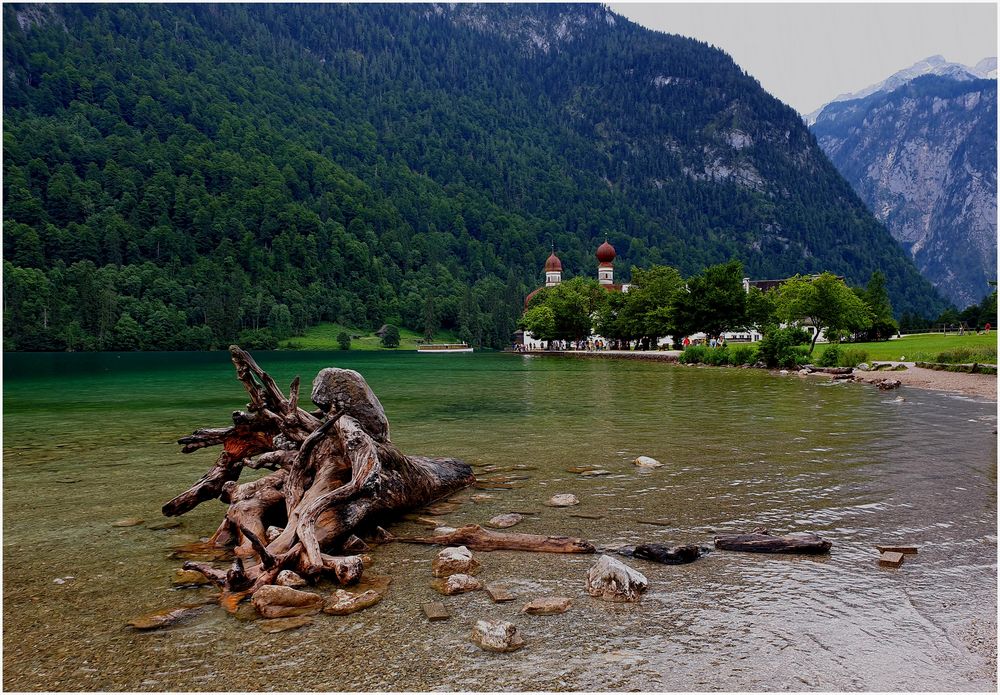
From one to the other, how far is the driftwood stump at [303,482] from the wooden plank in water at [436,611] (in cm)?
130

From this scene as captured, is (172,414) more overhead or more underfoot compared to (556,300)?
more underfoot

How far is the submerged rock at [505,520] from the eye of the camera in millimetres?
10785

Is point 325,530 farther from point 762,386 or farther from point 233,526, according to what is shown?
point 762,386

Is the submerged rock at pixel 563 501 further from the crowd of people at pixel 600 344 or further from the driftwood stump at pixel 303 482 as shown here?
the crowd of people at pixel 600 344

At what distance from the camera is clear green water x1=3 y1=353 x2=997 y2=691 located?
19.7 ft

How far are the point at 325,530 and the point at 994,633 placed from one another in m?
8.13

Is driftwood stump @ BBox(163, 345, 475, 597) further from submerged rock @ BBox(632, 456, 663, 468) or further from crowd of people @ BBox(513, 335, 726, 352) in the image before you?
crowd of people @ BBox(513, 335, 726, 352)

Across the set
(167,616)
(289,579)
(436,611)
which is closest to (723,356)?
(436,611)

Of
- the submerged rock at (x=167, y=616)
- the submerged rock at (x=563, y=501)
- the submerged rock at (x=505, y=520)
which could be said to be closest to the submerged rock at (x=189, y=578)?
the submerged rock at (x=167, y=616)

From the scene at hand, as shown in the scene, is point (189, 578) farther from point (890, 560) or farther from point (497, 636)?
point (890, 560)

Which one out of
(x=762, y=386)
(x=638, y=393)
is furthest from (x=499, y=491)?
(x=762, y=386)

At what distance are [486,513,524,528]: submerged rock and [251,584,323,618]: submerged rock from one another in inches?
149

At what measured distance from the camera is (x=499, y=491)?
1347 centimetres

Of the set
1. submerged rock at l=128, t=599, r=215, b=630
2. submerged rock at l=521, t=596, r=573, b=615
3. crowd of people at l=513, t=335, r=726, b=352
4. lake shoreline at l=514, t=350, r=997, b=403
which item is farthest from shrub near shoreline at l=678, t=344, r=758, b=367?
submerged rock at l=128, t=599, r=215, b=630
